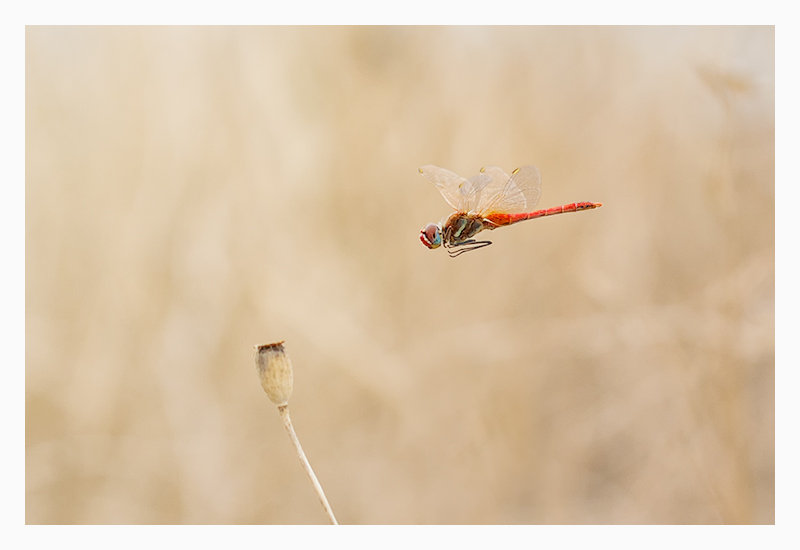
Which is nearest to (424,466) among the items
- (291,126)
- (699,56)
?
(291,126)

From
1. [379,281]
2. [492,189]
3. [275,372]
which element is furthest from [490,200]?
[379,281]

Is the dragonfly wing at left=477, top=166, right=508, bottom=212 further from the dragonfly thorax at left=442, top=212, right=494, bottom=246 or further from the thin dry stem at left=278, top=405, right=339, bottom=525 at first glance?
the thin dry stem at left=278, top=405, right=339, bottom=525

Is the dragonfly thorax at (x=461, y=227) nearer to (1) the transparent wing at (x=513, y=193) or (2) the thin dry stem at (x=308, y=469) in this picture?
(1) the transparent wing at (x=513, y=193)

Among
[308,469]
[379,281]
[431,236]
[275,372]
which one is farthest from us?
[379,281]

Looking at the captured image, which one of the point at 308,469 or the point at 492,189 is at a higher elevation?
the point at 492,189

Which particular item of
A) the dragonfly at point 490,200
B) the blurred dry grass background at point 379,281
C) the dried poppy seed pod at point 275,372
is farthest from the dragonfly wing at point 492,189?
the blurred dry grass background at point 379,281

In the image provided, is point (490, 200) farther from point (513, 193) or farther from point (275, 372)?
point (275, 372)

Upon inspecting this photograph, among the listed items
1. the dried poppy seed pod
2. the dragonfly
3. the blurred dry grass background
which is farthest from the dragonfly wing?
the blurred dry grass background

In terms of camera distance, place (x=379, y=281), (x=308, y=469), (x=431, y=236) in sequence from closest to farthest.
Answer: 1. (x=308, y=469)
2. (x=431, y=236)
3. (x=379, y=281)
